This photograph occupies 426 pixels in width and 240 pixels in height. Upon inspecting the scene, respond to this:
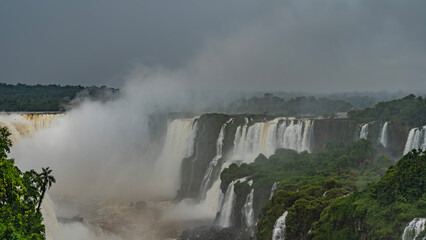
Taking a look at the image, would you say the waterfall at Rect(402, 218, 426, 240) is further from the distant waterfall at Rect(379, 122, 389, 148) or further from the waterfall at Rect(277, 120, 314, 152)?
the waterfall at Rect(277, 120, 314, 152)

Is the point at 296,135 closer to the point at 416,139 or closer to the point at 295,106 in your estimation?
the point at 416,139

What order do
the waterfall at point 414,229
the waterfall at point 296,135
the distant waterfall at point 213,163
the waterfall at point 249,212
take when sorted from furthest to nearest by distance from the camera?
the waterfall at point 296,135 → the distant waterfall at point 213,163 → the waterfall at point 249,212 → the waterfall at point 414,229

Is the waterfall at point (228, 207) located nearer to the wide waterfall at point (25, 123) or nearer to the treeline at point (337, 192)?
the treeline at point (337, 192)

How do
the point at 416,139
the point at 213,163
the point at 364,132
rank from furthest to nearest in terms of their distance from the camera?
the point at 213,163 → the point at 364,132 → the point at 416,139

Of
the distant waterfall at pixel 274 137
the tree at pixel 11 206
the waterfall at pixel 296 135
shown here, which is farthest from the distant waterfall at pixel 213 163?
the tree at pixel 11 206

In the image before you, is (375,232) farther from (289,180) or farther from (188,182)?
(188,182)

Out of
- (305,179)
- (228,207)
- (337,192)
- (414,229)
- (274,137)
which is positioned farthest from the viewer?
(274,137)

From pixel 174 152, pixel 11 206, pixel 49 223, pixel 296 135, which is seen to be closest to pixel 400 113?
pixel 296 135
